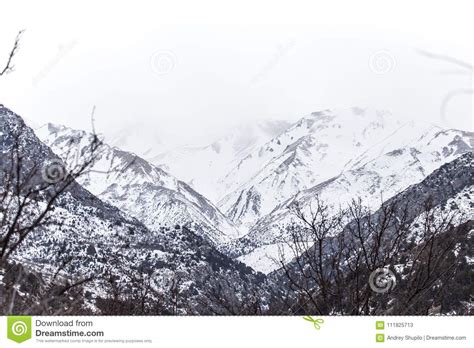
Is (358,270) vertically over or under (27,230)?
over
